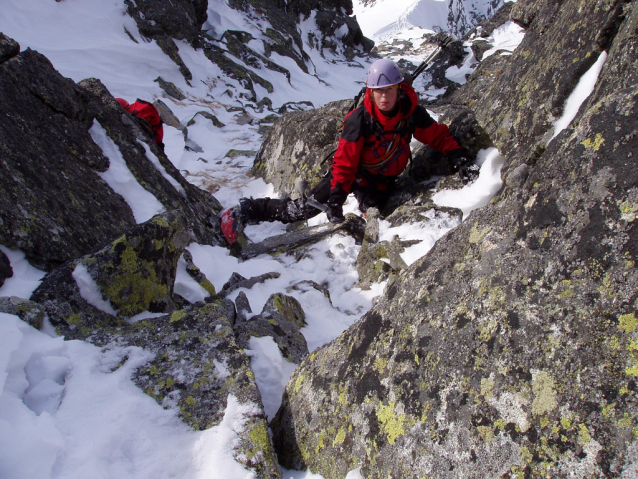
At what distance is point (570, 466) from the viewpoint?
1.23 m

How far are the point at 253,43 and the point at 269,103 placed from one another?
1080 cm

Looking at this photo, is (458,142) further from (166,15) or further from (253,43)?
(253,43)

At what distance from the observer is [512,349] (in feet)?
4.98

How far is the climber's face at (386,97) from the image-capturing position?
4.89 m

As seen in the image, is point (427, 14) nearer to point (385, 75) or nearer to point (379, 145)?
point (379, 145)

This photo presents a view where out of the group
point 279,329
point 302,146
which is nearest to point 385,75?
point 279,329

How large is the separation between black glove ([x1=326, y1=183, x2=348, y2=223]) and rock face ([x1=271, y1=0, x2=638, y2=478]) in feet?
12.7

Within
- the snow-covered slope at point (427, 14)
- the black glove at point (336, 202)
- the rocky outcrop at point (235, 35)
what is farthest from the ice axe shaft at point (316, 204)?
the snow-covered slope at point (427, 14)

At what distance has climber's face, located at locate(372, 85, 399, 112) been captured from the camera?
16.1 feet

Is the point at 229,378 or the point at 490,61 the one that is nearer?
the point at 229,378

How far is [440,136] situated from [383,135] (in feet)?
2.85

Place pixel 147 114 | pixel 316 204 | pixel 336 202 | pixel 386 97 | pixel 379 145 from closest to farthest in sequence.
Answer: pixel 386 97
pixel 379 145
pixel 336 202
pixel 316 204
pixel 147 114

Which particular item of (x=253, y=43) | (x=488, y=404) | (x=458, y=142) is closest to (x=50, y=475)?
(x=488, y=404)

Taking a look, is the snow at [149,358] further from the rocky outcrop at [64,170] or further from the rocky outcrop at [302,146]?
the rocky outcrop at [302,146]
